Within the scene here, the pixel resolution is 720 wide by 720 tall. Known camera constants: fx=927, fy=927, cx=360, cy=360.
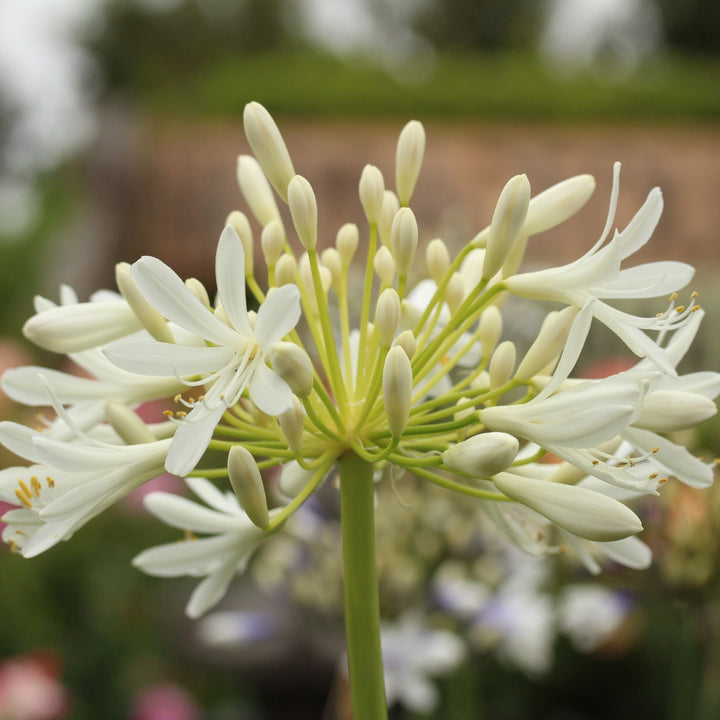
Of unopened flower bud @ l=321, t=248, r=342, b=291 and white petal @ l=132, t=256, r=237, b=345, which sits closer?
white petal @ l=132, t=256, r=237, b=345

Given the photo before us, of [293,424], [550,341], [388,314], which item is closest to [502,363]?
[550,341]

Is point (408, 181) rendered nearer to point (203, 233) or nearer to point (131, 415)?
point (131, 415)

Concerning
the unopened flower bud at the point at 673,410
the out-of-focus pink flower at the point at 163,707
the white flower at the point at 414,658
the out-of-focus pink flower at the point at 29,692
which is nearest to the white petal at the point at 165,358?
the unopened flower bud at the point at 673,410

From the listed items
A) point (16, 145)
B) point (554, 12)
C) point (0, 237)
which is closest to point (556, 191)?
point (0, 237)

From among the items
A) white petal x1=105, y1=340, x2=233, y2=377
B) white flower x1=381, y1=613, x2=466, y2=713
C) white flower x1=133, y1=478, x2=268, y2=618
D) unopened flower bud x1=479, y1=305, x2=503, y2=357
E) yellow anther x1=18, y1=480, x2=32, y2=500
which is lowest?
white flower x1=381, y1=613, x2=466, y2=713

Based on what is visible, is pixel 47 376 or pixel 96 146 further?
pixel 96 146

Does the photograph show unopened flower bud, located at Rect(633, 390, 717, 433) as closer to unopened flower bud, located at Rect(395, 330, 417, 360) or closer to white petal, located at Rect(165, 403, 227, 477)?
unopened flower bud, located at Rect(395, 330, 417, 360)

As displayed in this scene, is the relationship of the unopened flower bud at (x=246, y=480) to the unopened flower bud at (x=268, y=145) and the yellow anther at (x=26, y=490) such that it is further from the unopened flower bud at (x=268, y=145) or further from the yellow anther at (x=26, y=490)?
the unopened flower bud at (x=268, y=145)

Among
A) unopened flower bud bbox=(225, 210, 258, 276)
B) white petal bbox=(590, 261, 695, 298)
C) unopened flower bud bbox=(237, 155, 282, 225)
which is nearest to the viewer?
white petal bbox=(590, 261, 695, 298)

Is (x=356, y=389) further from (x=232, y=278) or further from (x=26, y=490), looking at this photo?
(x=26, y=490)

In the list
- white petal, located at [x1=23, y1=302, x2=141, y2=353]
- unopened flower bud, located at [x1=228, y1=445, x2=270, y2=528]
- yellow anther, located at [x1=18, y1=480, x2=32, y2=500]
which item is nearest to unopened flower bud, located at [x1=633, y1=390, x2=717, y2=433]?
unopened flower bud, located at [x1=228, y1=445, x2=270, y2=528]
